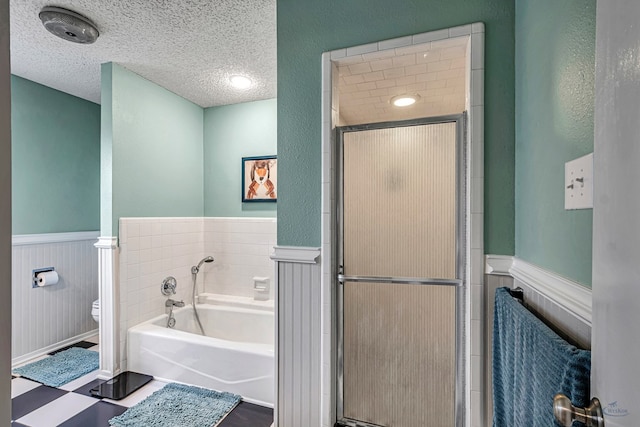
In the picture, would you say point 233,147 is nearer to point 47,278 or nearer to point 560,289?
point 47,278

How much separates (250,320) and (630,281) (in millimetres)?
2961

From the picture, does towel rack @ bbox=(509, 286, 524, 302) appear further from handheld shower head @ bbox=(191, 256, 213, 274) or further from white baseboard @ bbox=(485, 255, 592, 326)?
handheld shower head @ bbox=(191, 256, 213, 274)

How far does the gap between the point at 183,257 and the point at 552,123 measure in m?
3.08

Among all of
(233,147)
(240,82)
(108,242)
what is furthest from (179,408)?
(240,82)

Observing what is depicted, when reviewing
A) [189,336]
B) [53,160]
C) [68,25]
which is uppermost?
[68,25]

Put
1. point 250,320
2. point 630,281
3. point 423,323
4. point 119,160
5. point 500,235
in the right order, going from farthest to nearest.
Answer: point 250,320, point 119,160, point 423,323, point 500,235, point 630,281

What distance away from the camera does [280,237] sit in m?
1.82

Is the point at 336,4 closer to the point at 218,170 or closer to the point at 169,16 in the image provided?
the point at 169,16

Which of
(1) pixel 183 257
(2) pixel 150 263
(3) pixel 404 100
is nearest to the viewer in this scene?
(3) pixel 404 100

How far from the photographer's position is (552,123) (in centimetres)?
97

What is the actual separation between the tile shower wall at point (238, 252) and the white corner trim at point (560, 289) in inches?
93.9

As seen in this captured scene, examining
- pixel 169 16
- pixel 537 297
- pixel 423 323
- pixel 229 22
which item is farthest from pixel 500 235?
pixel 169 16

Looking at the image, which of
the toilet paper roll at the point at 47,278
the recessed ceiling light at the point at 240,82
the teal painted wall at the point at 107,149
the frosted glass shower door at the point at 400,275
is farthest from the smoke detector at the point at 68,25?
the toilet paper roll at the point at 47,278

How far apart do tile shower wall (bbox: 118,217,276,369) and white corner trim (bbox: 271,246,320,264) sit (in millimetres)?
1389
